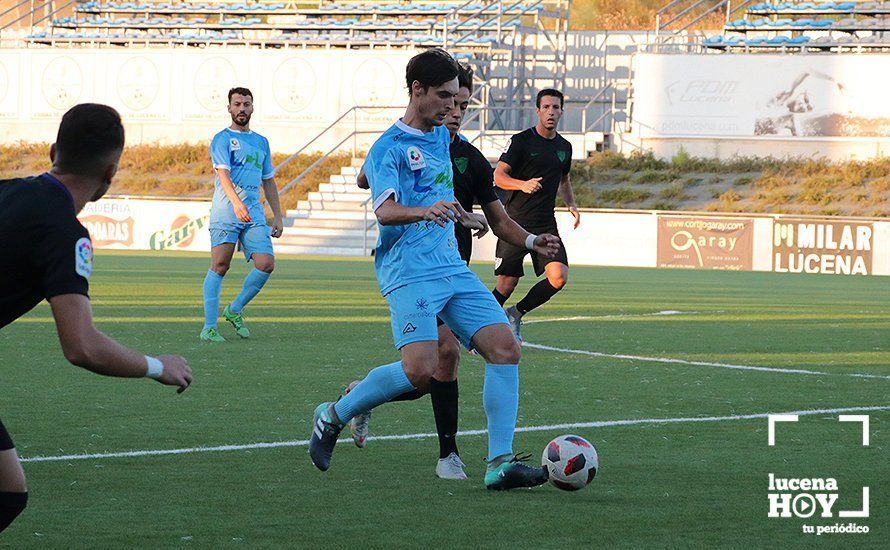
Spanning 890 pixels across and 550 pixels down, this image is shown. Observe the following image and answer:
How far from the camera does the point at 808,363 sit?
1134cm

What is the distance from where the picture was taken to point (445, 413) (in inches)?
255

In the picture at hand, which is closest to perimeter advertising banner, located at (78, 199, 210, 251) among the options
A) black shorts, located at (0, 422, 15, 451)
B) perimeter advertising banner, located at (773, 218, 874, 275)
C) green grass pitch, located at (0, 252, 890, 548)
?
perimeter advertising banner, located at (773, 218, 874, 275)

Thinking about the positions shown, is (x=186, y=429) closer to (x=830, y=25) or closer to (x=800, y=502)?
(x=800, y=502)

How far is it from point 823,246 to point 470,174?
24131 mm

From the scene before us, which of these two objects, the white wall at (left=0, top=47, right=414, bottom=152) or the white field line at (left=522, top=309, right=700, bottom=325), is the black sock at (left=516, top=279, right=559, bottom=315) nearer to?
the white field line at (left=522, top=309, right=700, bottom=325)

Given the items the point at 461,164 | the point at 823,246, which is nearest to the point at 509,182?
the point at 461,164

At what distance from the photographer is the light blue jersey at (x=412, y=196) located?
6.20 m

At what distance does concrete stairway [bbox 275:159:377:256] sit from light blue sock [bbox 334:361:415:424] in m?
27.5

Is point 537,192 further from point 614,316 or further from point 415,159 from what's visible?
point 415,159

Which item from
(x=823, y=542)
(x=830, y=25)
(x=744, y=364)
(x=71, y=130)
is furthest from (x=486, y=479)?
(x=830, y=25)

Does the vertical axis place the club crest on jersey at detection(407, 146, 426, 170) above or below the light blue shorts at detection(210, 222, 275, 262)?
above

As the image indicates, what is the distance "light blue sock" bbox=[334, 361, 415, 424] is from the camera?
6.30m

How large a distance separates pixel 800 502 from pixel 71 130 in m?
3.19

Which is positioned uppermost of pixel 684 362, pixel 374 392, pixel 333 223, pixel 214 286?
pixel 374 392
